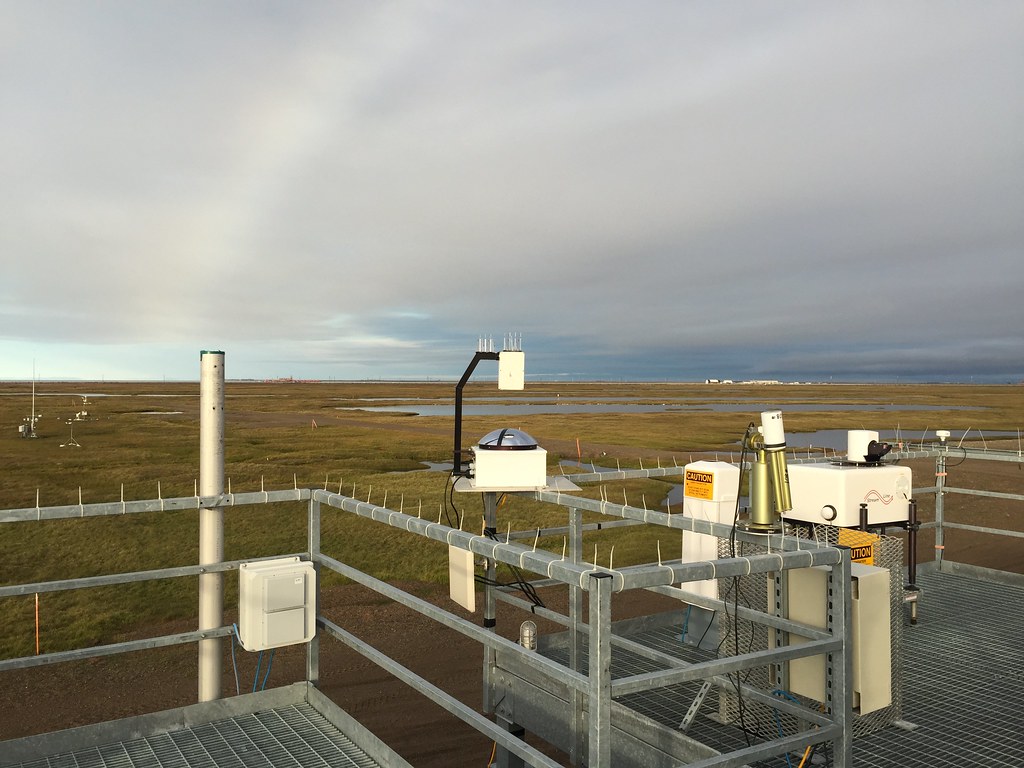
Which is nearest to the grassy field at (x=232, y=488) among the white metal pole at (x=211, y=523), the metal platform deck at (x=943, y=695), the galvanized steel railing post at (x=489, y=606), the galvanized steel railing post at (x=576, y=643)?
the white metal pole at (x=211, y=523)

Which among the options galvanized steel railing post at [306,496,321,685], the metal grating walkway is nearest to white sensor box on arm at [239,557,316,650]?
galvanized steel railing post at [306,496,321,685]

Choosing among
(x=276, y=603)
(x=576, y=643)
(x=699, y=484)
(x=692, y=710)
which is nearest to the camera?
(x=692, y=710)

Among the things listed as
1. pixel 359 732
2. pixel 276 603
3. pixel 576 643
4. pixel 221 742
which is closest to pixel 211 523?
pixel 276 603

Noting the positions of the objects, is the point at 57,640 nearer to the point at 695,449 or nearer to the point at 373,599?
the point at 373,599

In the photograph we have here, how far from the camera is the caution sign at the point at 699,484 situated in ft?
25.6

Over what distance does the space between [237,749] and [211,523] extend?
162 centimetres

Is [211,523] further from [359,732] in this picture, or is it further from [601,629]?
[601,629]

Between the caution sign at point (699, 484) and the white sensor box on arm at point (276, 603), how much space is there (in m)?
4.27

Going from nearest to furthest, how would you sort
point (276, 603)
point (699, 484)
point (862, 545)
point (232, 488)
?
point (276, 603), point (862, 545), point (699, 484), point (232, 488)

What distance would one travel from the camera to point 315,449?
119 feet

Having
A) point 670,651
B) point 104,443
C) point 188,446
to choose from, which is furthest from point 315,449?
point 670,651

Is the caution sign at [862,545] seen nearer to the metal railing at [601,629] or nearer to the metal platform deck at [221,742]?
the metal railing at [601,629]

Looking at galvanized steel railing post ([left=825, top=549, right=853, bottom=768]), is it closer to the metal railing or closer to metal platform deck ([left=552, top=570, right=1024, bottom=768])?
the metal railing

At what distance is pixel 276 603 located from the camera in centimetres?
542
